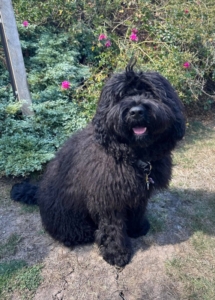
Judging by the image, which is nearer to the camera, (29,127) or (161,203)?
(161,203)

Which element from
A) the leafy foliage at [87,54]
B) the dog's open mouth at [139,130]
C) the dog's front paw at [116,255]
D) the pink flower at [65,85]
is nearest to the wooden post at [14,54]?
the leafy foliage at [87,54]

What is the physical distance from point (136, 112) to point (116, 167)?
0.57 meters

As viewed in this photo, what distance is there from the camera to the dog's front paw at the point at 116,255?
285 centimetres

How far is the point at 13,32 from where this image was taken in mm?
4188

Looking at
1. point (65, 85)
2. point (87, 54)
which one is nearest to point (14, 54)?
point (65, 85)

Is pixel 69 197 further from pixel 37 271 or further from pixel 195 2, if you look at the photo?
pixel 195 2

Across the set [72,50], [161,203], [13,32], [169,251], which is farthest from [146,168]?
[72,50]

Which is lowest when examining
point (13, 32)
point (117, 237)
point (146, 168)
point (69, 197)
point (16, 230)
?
point (16, 230)

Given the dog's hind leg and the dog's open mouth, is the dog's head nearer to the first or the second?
the dog's open mouth

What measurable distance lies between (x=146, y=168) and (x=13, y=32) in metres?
2.82

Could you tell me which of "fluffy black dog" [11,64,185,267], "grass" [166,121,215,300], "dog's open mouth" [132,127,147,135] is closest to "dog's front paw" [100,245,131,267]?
"fluffy black dog" [11,64,185,267]

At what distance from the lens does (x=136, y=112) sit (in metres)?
2.18

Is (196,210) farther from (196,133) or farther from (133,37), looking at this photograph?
(133,37)

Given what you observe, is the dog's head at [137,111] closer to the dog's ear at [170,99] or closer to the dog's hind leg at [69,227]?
the dog's ear at [170,99]
